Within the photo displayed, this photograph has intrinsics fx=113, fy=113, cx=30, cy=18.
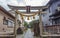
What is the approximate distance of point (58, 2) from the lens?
17.1 meters

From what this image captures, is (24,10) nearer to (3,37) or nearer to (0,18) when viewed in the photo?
(0,18)

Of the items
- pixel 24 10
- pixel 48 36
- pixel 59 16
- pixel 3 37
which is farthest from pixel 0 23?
pixel 59 16

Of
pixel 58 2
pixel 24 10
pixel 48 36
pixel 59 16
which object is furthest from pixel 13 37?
pixel 58 2

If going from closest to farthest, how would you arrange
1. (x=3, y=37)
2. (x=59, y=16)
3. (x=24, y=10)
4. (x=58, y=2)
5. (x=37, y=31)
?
(x=3, y=37)
(x=37, y=31)
(x=24, y=10)
(x=59, y=16)
(x=58, y=2)

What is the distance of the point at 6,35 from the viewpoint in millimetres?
6609

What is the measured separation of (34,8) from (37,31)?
218 cm

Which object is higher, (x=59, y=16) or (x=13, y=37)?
(x=59, y=16)

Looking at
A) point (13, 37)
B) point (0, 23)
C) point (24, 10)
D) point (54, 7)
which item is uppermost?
point (54, 7)

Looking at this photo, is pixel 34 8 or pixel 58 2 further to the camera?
pixel 58 2

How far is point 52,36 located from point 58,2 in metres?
11.4

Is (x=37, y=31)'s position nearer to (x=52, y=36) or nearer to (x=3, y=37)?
A: (x=52, y=36)

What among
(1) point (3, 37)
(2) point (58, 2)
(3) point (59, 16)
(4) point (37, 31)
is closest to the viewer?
(1) point (3, 37)

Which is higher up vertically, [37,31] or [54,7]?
[54,7]

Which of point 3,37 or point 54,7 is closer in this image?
point 3,37
